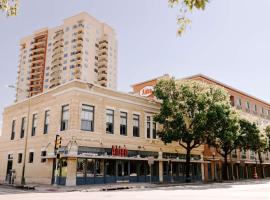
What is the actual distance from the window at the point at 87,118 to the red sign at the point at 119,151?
9.70 feet

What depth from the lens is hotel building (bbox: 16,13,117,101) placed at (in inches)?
3661

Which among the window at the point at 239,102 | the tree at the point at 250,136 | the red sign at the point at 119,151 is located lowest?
the red sign at the point at 119,151

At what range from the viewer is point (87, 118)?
2802cm

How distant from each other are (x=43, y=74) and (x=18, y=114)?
67.7 meters

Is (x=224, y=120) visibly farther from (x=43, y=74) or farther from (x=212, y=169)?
(x=43, y=74)

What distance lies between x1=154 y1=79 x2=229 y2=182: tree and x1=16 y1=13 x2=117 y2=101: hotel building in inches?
2356

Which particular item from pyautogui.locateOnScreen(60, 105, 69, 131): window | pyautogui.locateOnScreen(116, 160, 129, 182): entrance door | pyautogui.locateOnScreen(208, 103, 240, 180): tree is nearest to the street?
pyautogui.locateOnScreen(60, 105, 69, 131): window

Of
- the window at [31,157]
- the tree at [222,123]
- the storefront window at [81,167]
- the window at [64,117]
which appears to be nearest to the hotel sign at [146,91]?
the tree at [222,123]

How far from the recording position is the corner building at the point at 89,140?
26766 millimetres

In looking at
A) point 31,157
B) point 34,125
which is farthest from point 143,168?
point 34,125

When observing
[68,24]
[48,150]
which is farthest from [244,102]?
[68,24]

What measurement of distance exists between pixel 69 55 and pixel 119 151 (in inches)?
2766

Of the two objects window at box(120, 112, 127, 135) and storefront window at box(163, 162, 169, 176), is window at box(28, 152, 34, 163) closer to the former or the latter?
window at box(120, 112, 127, 135)

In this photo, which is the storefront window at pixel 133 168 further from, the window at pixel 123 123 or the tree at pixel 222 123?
the tree at pixel 222 123
